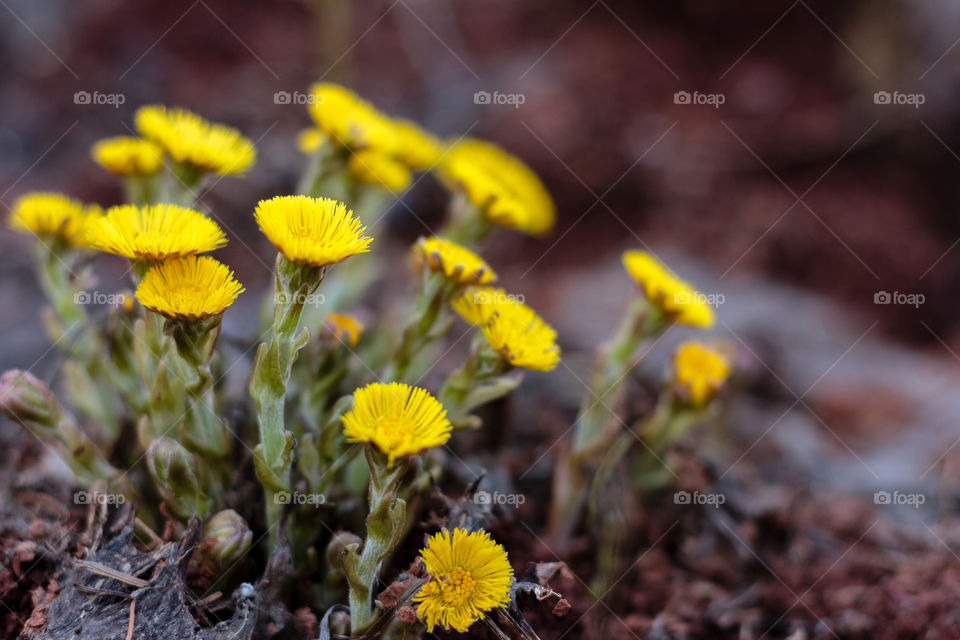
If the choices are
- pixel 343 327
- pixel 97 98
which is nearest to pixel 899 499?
pixel 343 327

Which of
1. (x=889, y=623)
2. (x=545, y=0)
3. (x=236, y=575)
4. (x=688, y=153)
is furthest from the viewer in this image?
(x=545, y=0)

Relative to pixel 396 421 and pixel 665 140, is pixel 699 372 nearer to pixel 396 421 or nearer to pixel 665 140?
pixel 396 421

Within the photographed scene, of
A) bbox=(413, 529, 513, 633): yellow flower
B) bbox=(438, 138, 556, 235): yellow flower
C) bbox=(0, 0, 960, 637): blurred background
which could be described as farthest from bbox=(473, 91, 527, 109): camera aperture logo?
bbox=(413, 529, 513, 633): yellow flower

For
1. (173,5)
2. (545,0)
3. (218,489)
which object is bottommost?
(218,489)

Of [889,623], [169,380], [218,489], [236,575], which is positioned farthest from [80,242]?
[889,623]

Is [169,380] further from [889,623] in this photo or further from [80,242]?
[889,623]

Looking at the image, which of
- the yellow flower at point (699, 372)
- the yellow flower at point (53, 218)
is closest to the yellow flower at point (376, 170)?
the yellow flower at point (53, 218)
